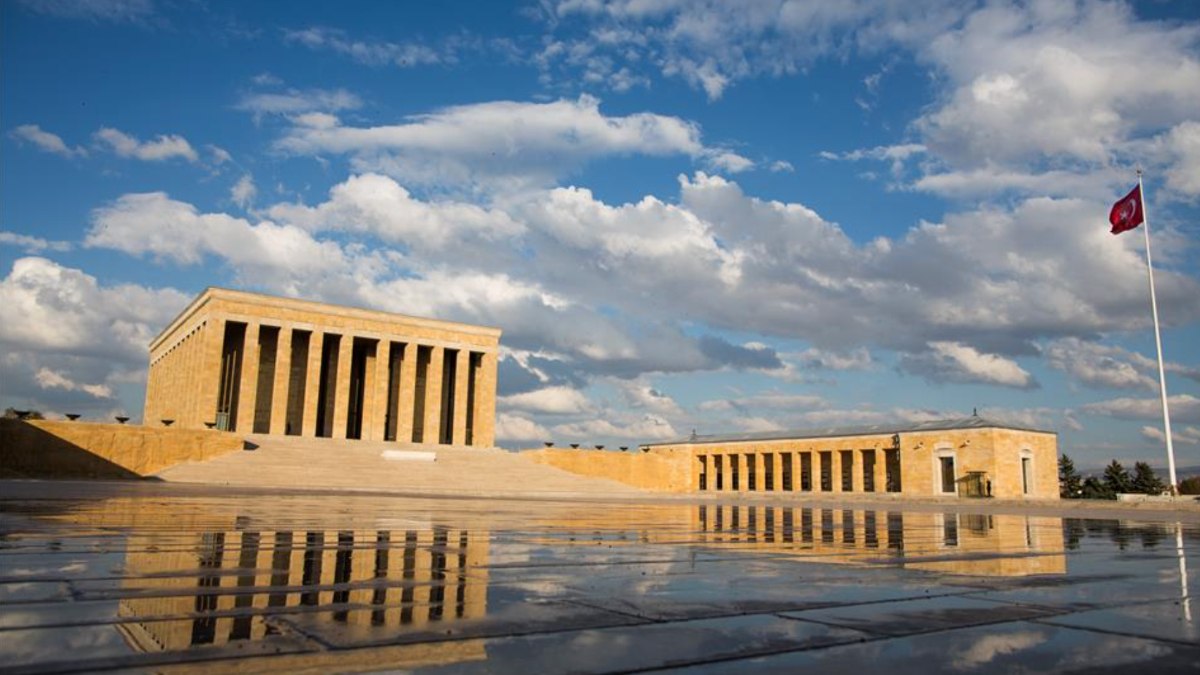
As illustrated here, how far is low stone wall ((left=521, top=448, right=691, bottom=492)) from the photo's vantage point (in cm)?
6384

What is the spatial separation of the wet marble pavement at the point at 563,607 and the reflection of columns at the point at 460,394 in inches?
2418

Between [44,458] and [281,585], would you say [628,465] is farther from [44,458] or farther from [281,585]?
[281,585]

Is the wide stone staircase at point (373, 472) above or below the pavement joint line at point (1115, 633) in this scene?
above


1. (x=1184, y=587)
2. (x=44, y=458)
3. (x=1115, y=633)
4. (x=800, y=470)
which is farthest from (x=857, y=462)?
(x=1115, y=633)

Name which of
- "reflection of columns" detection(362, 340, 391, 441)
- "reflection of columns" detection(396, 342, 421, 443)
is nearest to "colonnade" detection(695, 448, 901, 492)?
"reflection of columns" detection(396, 342, 421, 443)

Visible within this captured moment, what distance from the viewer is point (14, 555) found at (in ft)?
22.5

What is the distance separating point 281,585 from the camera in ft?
18.1

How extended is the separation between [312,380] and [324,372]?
731 cm

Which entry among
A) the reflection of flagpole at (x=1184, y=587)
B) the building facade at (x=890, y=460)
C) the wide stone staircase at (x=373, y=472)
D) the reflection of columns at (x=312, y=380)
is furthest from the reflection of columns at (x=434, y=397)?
the reflection of flagpole at (x=1184, y=587)

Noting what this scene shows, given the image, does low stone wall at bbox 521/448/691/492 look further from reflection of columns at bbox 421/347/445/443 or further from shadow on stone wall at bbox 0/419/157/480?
shadow on stone wall at bbox 0/419/157/480

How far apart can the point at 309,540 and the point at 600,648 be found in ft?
21.0

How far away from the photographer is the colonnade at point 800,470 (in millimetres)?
68188

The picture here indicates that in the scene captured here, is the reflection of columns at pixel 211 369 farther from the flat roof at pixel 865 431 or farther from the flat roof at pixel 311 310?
the flat roof at pixel 865 431

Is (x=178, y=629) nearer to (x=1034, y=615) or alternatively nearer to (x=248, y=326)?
(x=1034, y=615)
